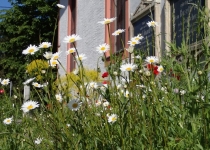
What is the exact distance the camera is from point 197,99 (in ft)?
5.54

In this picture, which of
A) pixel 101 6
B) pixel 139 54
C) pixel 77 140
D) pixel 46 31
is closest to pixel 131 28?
pixel 101 6


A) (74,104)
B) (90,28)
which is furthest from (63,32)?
(74,104)

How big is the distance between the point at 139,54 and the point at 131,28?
4.83 m

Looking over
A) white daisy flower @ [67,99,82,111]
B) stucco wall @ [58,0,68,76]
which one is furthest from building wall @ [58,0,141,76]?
white daisy flower @ [67,99,82,111]

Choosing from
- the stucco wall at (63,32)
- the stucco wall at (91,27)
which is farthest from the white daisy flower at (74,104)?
the stucco wall at (63,32)

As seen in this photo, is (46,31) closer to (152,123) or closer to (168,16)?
(168,16)

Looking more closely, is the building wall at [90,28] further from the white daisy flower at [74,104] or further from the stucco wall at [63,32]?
the white daisy flower at [74,104]

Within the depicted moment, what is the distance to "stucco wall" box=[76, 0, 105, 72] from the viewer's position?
1034cm

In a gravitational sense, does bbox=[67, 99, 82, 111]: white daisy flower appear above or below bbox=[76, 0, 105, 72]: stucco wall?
below

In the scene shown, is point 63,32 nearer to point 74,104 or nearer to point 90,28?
point 90,28

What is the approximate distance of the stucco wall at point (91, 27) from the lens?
1034cm

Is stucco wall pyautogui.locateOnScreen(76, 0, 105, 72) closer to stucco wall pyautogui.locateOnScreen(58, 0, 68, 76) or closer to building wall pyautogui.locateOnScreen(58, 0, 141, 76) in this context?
building wall pyautogui.locateOnScreen(58, 0, 141, 76)

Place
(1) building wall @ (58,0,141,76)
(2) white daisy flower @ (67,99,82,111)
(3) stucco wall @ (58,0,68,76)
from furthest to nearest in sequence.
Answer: (3) stucco wall @ (58,0,68,76)
(1) building wall @ (58,0,141,76)
(2) white daisy flower @ (67,99,82,111)

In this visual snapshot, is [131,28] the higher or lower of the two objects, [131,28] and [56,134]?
the higher
